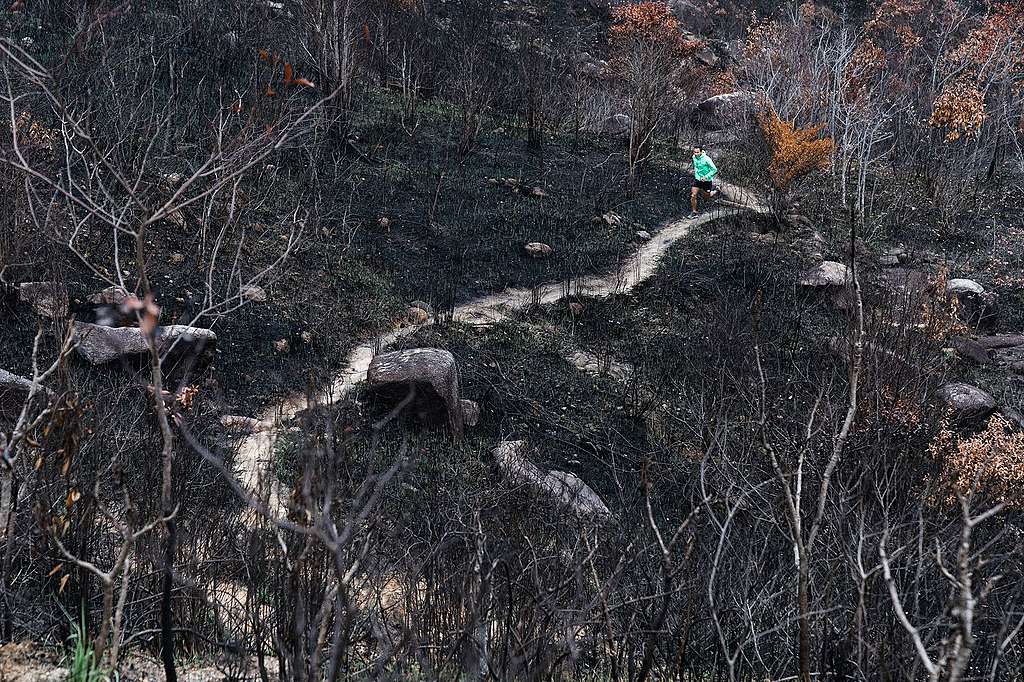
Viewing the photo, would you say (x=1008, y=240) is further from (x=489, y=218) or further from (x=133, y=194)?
(x=133, y=194)

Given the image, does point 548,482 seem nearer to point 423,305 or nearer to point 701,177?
point 423,305

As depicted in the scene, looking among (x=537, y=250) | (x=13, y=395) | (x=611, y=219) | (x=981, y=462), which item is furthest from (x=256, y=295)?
(x=981, y=462)

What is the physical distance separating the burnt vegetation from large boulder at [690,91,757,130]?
0.08 meters

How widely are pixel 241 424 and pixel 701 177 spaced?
993 cm

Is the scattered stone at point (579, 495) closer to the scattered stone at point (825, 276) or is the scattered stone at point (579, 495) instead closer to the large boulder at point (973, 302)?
the scattered stone at point (825, 276)

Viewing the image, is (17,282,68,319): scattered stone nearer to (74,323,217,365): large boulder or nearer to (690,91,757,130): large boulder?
(74,323,217,365): large boulder

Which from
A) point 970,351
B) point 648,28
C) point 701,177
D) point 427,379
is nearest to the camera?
point 427,379

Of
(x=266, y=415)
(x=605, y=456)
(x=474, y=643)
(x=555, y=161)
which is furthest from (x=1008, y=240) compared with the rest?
(x=474, y=643)

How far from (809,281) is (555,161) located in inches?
239

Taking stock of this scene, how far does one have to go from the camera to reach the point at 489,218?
1381cm

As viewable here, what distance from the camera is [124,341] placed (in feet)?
26.7

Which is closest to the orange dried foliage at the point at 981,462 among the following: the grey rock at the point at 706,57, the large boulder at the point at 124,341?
the large boulder at the point at 124,341

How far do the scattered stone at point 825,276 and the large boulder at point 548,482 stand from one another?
19.7 feet

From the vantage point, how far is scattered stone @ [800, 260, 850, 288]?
40.5ft
